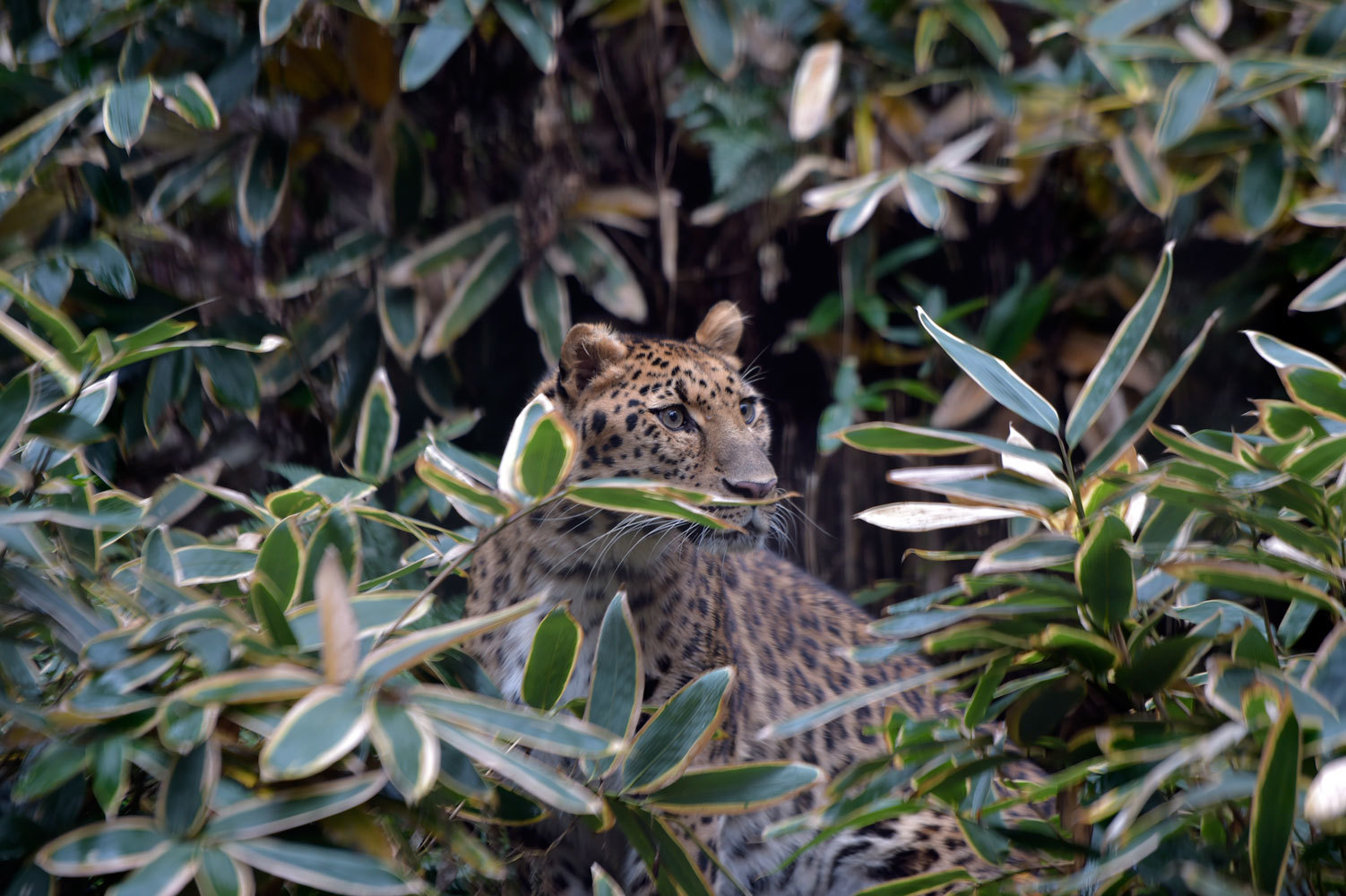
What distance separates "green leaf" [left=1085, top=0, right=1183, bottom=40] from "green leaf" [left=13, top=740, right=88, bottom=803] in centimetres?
290

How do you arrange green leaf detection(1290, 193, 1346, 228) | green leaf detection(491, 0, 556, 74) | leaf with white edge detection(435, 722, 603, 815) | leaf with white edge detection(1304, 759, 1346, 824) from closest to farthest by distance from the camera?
1. leaf with white edge detection(1304, 759, 1346, 824)
2. leaf with white edge detection(435, 722, 603, 815)
3. green leaf detection(1290, 193, 1346, 228)
4. green leaf detection(491, 0, 556, 74)

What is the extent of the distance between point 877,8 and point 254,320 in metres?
2.17

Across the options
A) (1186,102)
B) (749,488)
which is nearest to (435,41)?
(749,488)

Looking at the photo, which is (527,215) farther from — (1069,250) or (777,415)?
(1069,250)

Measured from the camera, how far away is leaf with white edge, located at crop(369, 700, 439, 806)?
0.86 m

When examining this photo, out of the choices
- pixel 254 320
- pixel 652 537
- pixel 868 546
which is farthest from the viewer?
pixel 868 546

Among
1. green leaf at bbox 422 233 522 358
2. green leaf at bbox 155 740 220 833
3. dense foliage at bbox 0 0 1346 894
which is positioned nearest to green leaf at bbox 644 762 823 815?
dense foliage at bbox 0 0 1346 894

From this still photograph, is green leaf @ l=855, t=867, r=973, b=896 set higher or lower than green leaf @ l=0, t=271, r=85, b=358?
lower

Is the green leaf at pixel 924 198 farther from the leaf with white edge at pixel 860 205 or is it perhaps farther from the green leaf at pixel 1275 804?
the green leaf at pixel 1275 804

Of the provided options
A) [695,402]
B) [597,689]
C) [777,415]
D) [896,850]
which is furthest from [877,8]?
[597,689]

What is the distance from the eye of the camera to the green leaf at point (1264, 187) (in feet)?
9.95

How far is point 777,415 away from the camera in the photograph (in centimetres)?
396

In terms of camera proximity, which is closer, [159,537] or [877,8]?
[159,537]

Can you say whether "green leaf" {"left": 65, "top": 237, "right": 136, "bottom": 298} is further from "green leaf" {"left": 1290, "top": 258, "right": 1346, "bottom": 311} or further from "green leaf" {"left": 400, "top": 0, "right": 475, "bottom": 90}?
"green leaf" {"left": 1290, "top": 258, "right": 1346, "bottom": 311}
